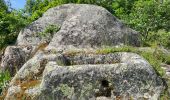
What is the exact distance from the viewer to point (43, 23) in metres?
25.2

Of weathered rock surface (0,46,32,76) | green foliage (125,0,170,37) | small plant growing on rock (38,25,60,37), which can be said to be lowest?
green foliage (125,0,170,37)

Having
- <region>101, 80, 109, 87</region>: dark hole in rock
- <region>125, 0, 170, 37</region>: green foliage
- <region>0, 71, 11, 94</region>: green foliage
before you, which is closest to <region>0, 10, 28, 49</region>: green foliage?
<region>0, 71, 11, 94</region>: green foliage

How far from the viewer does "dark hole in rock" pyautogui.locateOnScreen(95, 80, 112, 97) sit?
14.8 metres

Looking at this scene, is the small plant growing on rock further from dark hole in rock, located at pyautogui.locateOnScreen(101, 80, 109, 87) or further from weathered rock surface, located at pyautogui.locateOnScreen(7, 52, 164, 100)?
dark hole in rock, located at pyautogui.locateOnScreen(101, 80, 109, 87)

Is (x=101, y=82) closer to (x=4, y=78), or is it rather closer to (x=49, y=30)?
(x=4, y=78)

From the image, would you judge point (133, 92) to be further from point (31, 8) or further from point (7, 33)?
point (31, 8)

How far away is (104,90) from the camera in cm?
1486

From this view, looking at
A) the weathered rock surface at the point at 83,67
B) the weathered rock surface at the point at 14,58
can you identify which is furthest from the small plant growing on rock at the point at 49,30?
the weathered rock surface at the point at 14,58

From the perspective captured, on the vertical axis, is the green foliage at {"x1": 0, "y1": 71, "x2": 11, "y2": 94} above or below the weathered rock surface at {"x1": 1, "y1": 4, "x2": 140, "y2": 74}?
below

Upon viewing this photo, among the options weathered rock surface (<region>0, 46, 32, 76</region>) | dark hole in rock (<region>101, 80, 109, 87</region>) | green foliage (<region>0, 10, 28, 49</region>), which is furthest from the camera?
green foliage (<region>0, 10, 28, 49</region>)

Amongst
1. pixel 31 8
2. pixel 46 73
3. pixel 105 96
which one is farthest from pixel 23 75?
pixel 31 8

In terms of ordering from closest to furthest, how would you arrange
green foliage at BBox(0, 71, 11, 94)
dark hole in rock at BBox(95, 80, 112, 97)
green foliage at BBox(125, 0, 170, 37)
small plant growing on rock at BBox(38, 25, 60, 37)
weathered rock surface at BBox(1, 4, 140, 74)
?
dark hole in rock at BBox(95, 80, 112, 97)
green foliage at BBox(0, 71, 11, 94)
weathered rock surface at BBox(1, 4, 140, 74)
small plant growing on rock at BBox(38, 25, 60, 37)
green foliage at BBox(125, 0, 170, 37)

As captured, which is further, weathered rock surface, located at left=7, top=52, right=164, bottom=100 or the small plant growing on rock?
the small plant growing on rock

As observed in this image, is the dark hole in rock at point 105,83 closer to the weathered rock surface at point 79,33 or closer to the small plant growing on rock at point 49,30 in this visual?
the weathered rock surface at point 79,33
